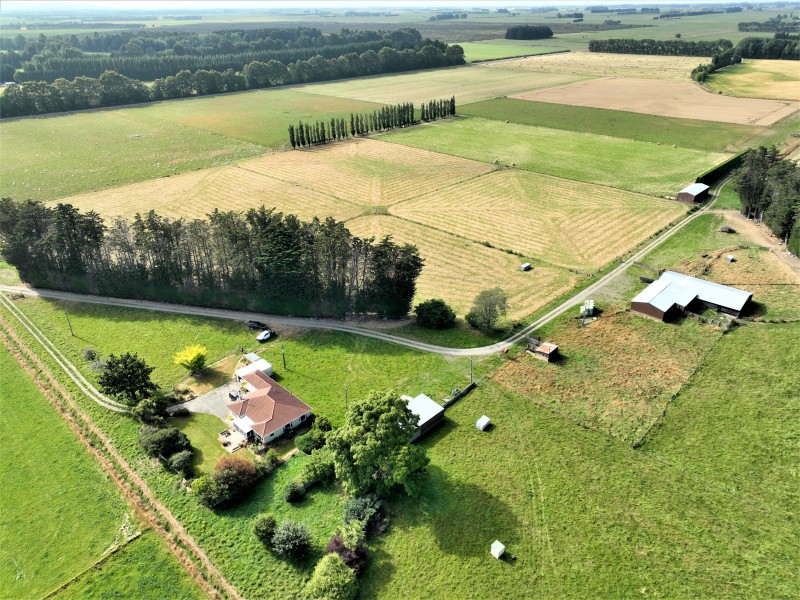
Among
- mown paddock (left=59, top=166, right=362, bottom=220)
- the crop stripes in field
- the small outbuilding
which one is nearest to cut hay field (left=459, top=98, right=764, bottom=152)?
mown paddock (left=59, top=166, right=362, bottom=220)

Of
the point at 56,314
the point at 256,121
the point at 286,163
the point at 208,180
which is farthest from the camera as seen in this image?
the point at 256,121

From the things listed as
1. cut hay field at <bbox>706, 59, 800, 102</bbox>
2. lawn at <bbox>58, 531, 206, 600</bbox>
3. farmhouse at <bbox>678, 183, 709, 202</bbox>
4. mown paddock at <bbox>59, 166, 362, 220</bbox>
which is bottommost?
lawn at <bbox>58, 531, 206, 600</bbox>

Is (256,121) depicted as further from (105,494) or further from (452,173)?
(105,494)

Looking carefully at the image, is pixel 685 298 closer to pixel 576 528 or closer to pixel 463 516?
pixel 576 528

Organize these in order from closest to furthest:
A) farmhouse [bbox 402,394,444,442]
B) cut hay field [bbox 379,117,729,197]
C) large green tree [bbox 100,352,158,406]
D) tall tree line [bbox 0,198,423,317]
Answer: farmhouse [bbox 402,394,444,442] → large green tree [bbox 100,352,158,406] → tall tree line [bbox 0,198,423,317] → cut hay field [bbox 379,117,729,197]

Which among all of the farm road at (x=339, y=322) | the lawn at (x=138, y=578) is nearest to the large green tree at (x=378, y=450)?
the lawn at (x=138, y=578)

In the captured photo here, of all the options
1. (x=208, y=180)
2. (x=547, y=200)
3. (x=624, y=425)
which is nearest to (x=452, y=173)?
(x=547, y=200)

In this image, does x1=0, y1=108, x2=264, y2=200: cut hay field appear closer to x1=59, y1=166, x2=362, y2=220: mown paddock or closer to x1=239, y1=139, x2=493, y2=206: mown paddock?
x1=59, y1=166, x2=362, y2=220: mown paddock
